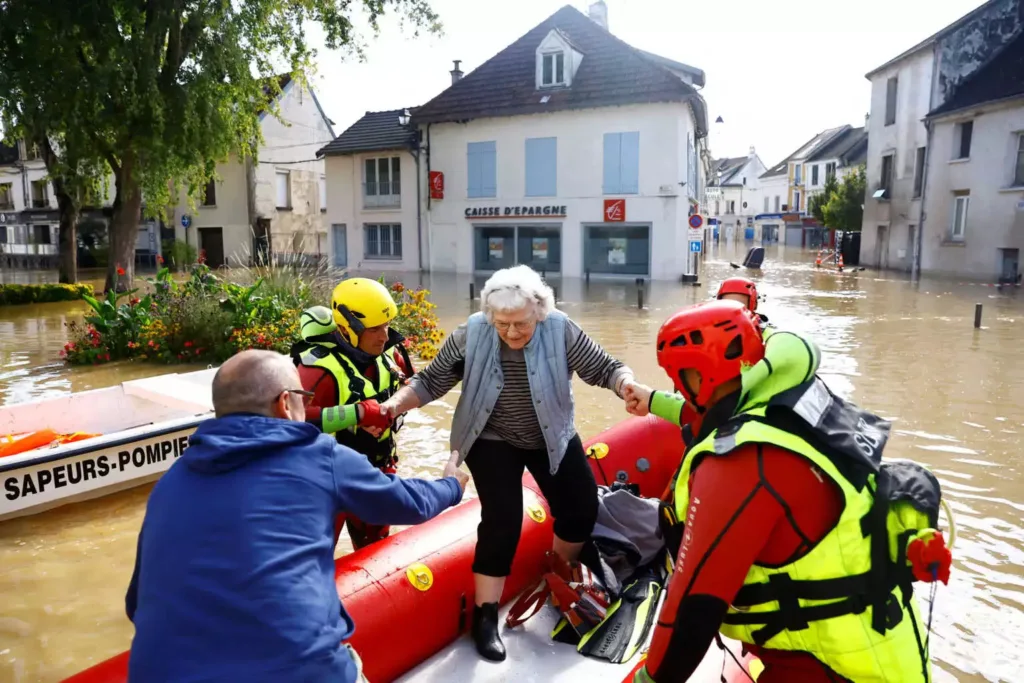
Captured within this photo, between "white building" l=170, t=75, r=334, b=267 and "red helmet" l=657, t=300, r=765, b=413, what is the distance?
3046 cm

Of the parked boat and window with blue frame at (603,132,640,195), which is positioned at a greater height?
window with blue frame at (603,132,640,195)

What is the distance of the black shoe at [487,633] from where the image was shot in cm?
336

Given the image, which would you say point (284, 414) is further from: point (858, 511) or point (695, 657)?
point (858, 511)

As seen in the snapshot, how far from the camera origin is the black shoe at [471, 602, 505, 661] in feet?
11.0

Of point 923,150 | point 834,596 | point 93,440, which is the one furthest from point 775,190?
point 834,596

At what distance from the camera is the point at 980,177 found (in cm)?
2389

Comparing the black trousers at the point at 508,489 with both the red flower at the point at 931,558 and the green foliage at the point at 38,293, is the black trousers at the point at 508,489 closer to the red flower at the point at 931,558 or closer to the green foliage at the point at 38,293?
the red flower at the point at 931,558

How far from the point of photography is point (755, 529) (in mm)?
1663

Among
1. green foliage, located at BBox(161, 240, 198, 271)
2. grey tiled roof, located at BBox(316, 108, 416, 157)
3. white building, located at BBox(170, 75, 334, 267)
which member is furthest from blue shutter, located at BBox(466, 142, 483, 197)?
green foliage, located at BBox(161, 240, 198, 271)

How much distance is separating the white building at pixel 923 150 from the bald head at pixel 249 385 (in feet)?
86.9

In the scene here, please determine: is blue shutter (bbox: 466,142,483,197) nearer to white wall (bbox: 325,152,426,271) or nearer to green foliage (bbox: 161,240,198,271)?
white wall (bbox: 325,152,426,271)

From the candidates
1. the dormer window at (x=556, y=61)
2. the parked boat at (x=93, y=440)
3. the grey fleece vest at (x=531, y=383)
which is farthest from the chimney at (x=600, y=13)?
the grey fleece vest at (x=531, y=383)

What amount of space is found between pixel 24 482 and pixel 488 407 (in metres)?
3.70

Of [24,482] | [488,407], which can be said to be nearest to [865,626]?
[488,407]
